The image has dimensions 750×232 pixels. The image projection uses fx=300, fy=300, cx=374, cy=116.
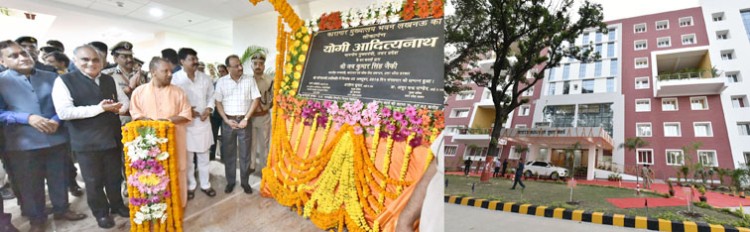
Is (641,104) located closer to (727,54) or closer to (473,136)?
(727,54)

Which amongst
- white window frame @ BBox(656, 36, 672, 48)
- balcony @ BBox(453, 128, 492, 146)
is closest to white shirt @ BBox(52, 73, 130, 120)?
balcony @ BBox(453, 128, 492, 146)

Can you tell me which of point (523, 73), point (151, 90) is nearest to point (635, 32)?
point (523, 73)

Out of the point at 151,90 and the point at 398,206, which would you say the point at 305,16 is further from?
the point at 398,206

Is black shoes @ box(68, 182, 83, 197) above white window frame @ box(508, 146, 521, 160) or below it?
below

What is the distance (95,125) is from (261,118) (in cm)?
79

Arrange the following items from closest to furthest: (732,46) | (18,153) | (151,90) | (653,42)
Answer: (18,153) < (151,90) < (732,46) < (653,42)

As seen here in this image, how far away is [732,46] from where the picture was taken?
230 cm

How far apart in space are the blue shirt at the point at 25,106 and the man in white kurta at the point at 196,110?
0.49 meters

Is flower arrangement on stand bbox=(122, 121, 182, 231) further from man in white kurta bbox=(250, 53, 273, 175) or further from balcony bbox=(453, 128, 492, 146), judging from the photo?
balcony bbox=(453, 128, 492, 146)

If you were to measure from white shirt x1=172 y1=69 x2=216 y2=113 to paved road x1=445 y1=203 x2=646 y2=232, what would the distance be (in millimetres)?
2174

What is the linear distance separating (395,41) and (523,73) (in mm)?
1529

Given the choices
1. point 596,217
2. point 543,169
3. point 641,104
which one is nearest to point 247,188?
point 543,169

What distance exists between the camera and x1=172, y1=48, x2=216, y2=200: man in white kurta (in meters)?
1.65

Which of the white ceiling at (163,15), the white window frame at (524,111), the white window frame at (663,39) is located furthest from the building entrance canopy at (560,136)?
the white ceiling at (163,15)
